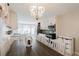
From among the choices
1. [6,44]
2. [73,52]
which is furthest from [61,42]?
[6,44]

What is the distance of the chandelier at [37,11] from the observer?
2.04m

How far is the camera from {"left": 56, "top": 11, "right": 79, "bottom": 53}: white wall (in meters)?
2.02

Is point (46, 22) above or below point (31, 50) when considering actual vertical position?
above

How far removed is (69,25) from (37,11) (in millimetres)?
604

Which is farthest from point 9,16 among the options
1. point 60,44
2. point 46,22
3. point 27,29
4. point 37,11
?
point 60,44

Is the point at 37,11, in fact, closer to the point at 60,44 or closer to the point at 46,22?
the point at 46,22

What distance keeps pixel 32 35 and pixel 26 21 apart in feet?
0.89

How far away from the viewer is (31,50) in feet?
6.71

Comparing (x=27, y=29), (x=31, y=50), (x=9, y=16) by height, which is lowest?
(x=31, y=50)

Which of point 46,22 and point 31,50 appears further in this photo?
point 46,22

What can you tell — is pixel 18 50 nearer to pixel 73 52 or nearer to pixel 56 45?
pixel 56 45

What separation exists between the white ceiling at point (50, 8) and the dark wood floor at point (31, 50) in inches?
20.4

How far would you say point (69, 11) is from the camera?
2057mm

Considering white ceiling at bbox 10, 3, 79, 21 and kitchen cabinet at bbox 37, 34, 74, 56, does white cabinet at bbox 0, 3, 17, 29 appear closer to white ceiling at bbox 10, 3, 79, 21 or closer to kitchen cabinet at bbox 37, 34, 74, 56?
white ceiling at bbox 10, 3, 79, 21
